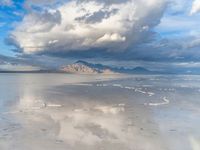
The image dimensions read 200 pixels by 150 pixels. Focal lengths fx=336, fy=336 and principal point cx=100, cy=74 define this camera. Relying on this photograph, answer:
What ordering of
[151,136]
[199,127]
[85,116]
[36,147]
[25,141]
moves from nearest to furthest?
[36,147] < [25,141] < [151,136] < [199,127] < [85,116]

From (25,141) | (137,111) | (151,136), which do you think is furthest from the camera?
(137,111)

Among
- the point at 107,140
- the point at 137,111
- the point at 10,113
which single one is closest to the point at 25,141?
the point at 107,140

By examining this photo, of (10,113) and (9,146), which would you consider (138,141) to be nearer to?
(9,146)

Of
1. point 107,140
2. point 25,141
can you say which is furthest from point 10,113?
point 107,140

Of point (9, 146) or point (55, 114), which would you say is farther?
point (55, 114)

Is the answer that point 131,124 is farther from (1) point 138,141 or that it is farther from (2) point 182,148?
(2) point 182,148

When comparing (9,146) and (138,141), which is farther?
(138,141)

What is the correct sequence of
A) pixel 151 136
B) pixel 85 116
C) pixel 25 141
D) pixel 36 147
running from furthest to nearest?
1. pixel 85 116
2. pixel 151 136
3. pixel 25 141
4. pixel 36 147

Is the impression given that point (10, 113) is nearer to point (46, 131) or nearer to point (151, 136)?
point (46, 131)

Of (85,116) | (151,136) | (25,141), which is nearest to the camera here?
(25,141)
